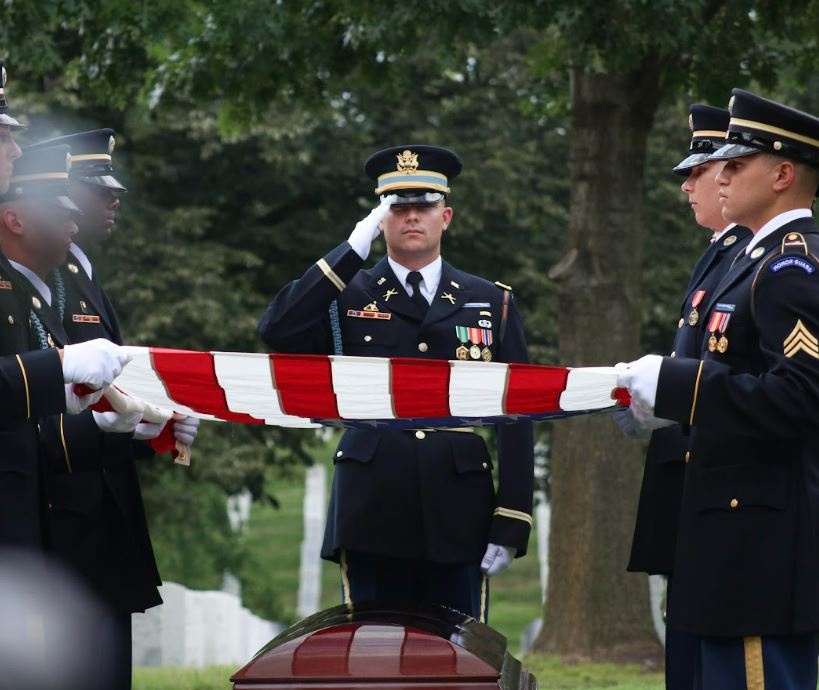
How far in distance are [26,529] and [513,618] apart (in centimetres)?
2890

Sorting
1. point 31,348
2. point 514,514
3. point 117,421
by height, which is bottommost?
point 514,514

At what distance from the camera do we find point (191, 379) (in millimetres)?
5020

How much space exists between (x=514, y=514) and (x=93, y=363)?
1.85 meters

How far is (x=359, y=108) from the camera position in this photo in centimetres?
1642

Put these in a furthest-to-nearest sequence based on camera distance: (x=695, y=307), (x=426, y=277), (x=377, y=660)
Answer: (x=426, y=277), (x=695, y=307), (x=377, y=660)

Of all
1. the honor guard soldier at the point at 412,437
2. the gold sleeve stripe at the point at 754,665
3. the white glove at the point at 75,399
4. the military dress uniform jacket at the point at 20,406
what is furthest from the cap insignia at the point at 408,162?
the gold sleeve stripe at the point at 754,665

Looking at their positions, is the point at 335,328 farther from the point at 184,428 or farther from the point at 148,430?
the point at 148,430

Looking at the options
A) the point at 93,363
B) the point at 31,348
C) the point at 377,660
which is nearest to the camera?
the point at 377,660

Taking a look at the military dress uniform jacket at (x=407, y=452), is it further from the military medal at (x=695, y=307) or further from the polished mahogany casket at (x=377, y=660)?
the polished mahogany casket at (x=377, y=660)

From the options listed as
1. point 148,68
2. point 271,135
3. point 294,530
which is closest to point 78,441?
point 148,68

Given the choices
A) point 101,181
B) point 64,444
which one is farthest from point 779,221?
point 101,181

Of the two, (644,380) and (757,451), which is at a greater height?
(644,380)

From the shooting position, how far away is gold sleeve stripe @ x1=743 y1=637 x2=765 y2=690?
4.24 meters

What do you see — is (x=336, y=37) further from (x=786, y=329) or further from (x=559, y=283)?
(x=786, y=329)
